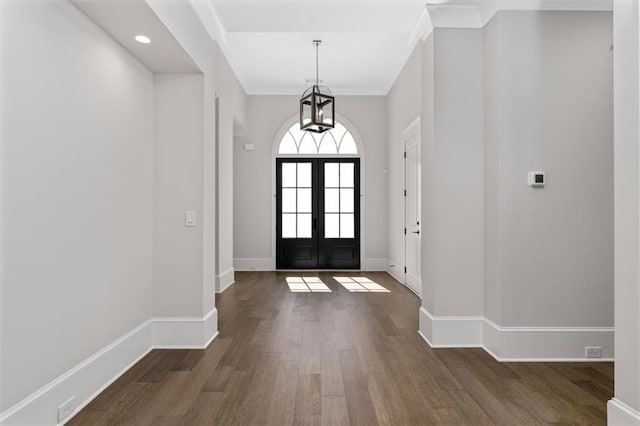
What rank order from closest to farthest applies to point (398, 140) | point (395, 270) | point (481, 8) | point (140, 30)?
1. point (140, 30)
2. point (481, 8)
3. point (398, 140)
4. point (395, 270)

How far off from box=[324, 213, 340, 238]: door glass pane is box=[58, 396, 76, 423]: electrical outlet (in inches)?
241

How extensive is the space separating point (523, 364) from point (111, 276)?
308 cm

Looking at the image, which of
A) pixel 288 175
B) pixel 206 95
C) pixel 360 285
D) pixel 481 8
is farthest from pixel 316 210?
pixel 481 8

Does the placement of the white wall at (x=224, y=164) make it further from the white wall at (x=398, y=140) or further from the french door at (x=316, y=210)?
the white wall at (x=398, y=140)

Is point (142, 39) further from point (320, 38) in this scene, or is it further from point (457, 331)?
point (457, 331)

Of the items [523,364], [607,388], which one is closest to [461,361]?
[523,364]

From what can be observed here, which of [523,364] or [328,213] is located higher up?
[328,213]

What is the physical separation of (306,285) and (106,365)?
403 centimetres

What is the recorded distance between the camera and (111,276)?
117 inches

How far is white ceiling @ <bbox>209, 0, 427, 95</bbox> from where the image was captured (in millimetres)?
3875

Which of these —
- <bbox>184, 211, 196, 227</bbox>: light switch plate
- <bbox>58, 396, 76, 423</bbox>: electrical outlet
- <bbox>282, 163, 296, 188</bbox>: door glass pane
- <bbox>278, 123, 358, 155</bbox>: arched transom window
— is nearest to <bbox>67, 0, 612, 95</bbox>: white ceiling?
<bbox>278, 123, 358, 155</bbox>: arched transom window

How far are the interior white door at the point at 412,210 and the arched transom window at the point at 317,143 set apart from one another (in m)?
1.89

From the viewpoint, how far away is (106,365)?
2.86 metres

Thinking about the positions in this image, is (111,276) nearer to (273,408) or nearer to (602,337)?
(273,408)
